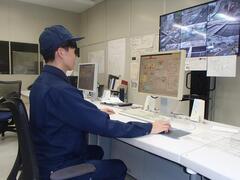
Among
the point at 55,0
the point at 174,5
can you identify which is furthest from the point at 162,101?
the point at 55,0

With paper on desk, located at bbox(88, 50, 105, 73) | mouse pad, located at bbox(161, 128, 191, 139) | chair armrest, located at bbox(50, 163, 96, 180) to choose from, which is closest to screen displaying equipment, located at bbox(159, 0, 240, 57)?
mouse pad, located at bbox(161, 128, 191, 139)

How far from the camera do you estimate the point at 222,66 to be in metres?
2.00

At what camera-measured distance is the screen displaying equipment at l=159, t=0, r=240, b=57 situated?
193cm

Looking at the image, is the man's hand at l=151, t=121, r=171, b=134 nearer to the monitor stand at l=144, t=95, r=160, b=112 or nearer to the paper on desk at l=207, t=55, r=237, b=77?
the monitor stand at l=144, t=95, r=160, b=112

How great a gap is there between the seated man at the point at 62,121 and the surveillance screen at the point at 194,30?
1.20 m

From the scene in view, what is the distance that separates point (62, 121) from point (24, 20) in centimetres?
405

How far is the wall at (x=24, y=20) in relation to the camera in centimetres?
429

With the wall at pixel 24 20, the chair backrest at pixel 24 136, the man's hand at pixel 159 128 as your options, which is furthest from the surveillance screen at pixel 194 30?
the wall at pixel 24 20

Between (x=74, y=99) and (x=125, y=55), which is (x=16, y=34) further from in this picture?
(x=74, y=99)

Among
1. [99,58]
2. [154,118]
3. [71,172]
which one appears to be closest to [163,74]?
[154,118]

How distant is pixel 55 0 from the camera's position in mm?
4359

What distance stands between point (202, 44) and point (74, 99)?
153cm

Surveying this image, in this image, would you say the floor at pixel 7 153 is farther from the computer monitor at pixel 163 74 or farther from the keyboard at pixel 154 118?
the computer monitor at pixel 163 74

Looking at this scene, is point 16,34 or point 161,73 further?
point 16,34
